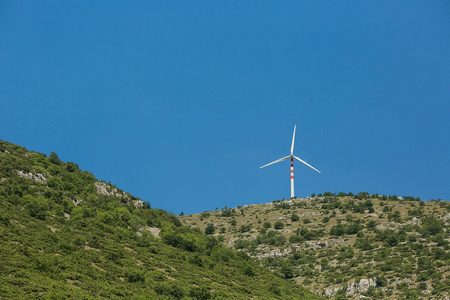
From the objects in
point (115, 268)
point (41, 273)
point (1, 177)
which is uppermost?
point (1, 177)

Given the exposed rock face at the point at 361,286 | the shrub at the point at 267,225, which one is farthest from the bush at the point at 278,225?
the exposed rock face at the point at 361,286

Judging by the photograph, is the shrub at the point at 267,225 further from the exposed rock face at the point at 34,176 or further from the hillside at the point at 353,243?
the exposed rock face at the point at 34,176

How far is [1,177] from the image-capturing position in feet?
279

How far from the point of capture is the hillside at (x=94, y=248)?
5591 cm

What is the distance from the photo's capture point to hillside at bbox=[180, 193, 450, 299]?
122625 millimetres

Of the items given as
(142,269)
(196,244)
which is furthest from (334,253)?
(142,269)

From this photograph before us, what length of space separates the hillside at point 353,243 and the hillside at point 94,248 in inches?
1185

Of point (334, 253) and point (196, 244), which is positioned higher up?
point (334, 253)

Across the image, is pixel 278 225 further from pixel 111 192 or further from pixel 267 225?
pixel 111 192

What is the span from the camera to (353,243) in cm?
15212

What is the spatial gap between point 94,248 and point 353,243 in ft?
307

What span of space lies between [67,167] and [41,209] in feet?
105

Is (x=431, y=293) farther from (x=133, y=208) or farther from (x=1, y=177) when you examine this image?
(x=1, y=177)

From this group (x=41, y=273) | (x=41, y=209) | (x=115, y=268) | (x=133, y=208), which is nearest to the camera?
(x=41, y=273)
